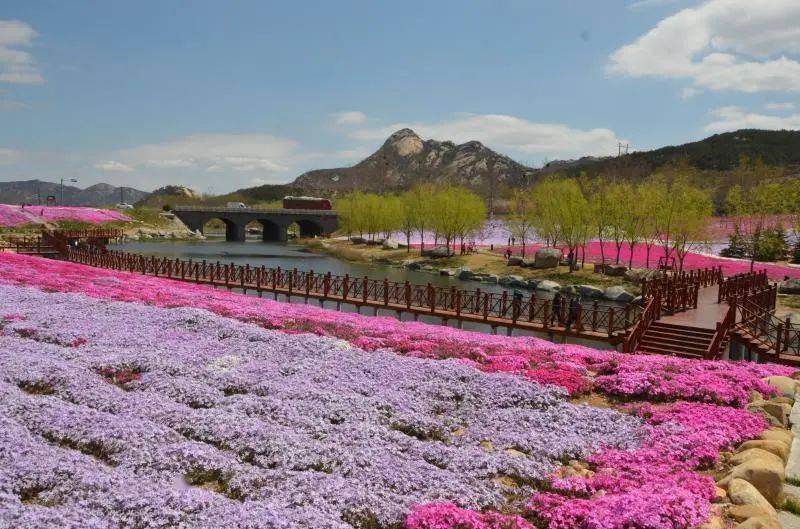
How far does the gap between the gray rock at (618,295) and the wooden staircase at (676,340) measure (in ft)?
82.3

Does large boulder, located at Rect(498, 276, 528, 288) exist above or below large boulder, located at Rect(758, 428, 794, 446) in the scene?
below

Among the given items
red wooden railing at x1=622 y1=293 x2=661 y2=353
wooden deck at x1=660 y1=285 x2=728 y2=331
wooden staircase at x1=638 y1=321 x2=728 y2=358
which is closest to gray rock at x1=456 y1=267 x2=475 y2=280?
wooden deck at x1=660 y1=285 x2=728 y2=331

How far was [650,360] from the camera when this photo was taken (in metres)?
18.3

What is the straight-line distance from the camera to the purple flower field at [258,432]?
28.2 ft

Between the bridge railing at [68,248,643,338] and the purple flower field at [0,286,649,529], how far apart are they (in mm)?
13446

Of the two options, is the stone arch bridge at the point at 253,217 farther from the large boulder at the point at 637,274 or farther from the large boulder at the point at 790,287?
the large boulder at the point at 790,287

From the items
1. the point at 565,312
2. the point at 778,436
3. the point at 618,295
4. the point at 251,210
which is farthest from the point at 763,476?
the point at 251,210

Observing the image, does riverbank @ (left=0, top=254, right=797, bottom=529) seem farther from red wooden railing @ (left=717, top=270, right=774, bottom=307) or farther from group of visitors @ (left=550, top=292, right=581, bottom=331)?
red wooden railing @ (left=717, top=270, right=774, bottom=307)

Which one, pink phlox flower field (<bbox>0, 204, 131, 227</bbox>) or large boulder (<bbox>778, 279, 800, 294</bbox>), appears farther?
pink phlox flower field (<bbox>0, 204, 131, 227</bbox>)

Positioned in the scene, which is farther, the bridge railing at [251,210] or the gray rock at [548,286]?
the bridge railing at [251,210]

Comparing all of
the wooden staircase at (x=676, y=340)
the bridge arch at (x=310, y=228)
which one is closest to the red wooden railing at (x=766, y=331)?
the wooden staircase at (x=676, y=340)

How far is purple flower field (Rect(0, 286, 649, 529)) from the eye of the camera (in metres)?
8.59

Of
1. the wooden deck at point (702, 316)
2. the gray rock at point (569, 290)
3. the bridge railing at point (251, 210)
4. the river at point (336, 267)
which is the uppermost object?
the bridge railing at point (251, 210)

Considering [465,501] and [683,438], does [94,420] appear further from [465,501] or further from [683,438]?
[683,438]
